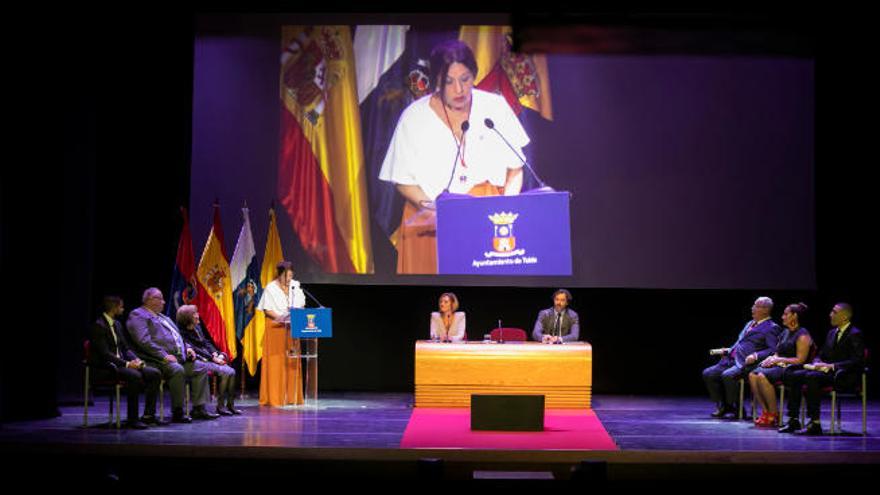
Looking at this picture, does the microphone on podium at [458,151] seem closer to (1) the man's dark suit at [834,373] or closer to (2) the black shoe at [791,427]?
(1) the man's dark suit at [834,373]

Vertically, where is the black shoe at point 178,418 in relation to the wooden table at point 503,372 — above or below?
below

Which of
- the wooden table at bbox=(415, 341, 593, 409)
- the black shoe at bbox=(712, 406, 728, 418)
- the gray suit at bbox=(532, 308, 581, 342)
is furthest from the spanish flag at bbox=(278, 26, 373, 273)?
the black shoe at bbox=(712, 406, 728, 418)

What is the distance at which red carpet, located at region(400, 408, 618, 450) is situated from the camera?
756 cm

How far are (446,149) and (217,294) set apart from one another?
260 centimetres

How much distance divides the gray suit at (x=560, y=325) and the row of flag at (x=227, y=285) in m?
2.54

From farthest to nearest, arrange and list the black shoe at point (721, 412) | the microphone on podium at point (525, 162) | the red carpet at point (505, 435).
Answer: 1. the microphone on podium at point (525, 162)
2. the black shoe at point (721, 412)
3. the red carpet at point (505, 435)

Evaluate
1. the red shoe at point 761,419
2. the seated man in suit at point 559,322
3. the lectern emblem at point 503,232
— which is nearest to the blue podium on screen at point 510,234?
the lectern emblem at point 503,232

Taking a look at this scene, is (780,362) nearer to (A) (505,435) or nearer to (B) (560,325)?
(B) (560,325)

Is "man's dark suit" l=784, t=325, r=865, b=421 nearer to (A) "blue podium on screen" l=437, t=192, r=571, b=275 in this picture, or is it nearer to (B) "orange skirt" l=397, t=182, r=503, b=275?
(A) "blue podium on screen" l=437, t=192, r=571, b=275

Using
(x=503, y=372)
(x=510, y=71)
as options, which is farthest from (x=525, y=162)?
(x=503, y=372)

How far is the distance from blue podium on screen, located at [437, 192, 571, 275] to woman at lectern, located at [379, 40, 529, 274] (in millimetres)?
146

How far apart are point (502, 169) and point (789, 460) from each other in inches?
167

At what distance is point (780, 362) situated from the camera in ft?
28.7

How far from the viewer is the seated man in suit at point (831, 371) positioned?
839cm
